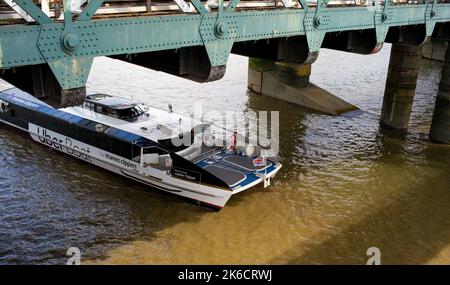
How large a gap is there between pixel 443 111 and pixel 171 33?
1724 centimetres

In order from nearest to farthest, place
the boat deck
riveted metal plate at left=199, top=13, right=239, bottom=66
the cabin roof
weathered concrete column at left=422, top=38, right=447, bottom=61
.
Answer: riveted metal plate at left=199, top=13, right=239, bottom=66 → the boat deck → the cabin roof → weathered concrete column at left=422, top=38, right=447, bottom=61

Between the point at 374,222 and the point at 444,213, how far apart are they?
2.76 m

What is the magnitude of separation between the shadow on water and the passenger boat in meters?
0.55

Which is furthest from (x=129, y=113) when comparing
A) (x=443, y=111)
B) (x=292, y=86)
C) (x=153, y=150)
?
(x=443, y=111)

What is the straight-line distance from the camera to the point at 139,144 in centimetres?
1662

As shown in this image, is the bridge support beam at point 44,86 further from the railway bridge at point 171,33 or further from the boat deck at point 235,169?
the boat deck at point 235,169

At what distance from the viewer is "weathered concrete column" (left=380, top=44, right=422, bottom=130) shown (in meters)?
22.8

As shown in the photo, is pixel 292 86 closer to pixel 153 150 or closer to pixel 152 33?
pixel 153 150

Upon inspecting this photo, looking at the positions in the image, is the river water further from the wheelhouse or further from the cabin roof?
the cabin roof

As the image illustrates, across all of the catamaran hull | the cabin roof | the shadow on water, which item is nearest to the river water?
the shadow on water

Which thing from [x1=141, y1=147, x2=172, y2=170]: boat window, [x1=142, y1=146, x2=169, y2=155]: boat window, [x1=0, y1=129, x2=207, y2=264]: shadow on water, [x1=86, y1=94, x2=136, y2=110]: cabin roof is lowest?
[x1=0, y1=129, x2=207, y2=264]: shadow on water

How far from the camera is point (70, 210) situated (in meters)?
15.7
